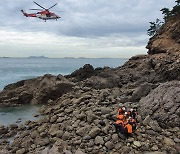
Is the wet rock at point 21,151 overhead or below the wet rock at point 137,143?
below

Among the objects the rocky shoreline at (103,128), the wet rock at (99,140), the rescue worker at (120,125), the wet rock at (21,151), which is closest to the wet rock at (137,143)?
the rocky shoreline at (103,128)

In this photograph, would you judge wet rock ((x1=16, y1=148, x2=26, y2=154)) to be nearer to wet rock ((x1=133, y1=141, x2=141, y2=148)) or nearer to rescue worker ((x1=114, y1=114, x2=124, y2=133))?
rescue worker ((x1=114, y1=114, x2=124, y2=133))

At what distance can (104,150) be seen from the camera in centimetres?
1471

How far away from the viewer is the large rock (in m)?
16.5

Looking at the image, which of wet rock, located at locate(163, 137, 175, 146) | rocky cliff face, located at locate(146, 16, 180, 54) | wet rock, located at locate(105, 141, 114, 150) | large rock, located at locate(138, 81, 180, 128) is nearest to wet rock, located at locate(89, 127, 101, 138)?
wet rock, located at locate(105, 141, 114, 150)

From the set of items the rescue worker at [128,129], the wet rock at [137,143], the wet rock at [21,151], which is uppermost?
the rescue worker at [128,129]

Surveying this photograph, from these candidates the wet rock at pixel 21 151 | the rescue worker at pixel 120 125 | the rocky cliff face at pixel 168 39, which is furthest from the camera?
the rocky cliff face at pixel 168 39

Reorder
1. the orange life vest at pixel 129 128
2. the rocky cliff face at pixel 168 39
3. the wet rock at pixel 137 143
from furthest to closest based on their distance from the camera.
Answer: the rocky cliff face at pixel 168 39
the orange life vest at pixel 129 128
the wet rock at pixel 137 143

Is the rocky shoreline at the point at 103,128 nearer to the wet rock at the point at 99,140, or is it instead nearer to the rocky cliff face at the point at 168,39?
the wet rock at the point at 99,140

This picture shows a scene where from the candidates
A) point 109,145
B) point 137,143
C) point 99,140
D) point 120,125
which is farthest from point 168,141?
point 99,140

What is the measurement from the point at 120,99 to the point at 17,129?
8.52 meters

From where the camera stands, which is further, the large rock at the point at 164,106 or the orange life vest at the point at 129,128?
the large rock at the point at 164,106

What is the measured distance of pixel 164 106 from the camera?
17.3 metres

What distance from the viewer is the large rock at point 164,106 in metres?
16.5
